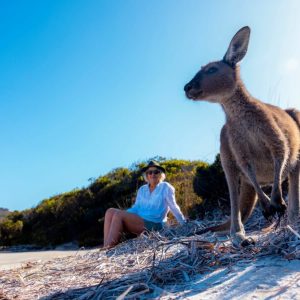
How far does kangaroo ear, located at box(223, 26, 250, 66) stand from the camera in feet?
13.6

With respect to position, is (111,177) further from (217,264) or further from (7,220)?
(217,264)

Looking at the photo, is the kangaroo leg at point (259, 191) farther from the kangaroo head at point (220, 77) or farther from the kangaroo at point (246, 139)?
the kangaroo head at point (220, 77)

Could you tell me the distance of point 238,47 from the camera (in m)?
4.24

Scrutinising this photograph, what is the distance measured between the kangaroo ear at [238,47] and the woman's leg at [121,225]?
319 cm

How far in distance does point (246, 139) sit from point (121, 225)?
3.34 m

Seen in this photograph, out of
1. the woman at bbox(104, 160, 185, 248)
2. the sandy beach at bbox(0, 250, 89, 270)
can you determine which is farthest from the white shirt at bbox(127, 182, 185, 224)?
the sandy beach at bbox(0, 250, 89, 270)

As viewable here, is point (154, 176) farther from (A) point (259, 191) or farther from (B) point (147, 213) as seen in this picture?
(A) point (259, 191)

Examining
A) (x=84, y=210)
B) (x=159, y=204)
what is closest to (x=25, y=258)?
(x=159, y=204)

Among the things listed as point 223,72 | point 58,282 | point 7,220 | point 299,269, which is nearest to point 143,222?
point 223,72

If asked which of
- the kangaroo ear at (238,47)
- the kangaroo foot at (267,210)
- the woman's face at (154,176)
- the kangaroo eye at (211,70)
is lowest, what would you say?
the kangaroo foot at (267,210)

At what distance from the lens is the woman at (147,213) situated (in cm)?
652

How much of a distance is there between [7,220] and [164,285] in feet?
55.0

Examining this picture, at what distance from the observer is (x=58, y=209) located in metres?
15.8

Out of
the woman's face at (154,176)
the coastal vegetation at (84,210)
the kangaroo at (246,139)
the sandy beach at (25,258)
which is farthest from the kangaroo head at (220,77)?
the coastal vegetation at (84,210)
